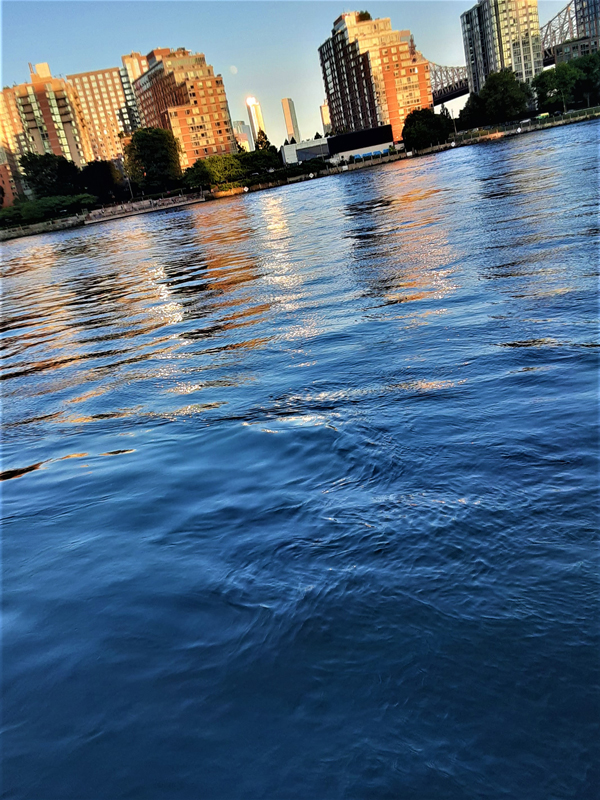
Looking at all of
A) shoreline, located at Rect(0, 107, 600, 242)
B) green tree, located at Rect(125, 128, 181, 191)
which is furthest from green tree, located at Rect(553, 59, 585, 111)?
green tree, located at Rect(125, 128, 181, 191)

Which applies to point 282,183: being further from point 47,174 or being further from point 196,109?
point 196,109

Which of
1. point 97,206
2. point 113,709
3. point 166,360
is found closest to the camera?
point 113,709

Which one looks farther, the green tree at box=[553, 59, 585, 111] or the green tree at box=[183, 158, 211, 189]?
the green tree at box=[553, 59, 585, 111]

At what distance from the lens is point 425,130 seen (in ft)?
428

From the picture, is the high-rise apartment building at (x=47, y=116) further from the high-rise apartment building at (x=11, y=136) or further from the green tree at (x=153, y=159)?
the green tree at (x=153, y=159)

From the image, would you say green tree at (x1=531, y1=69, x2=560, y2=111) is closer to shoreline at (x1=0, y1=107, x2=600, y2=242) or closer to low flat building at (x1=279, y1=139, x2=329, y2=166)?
shoreline at (x1=0, y1=107, x2=600, y2=242)

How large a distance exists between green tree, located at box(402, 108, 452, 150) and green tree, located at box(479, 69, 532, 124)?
1286 cm

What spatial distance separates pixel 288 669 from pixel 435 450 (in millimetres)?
2210

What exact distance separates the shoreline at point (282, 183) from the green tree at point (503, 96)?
3.47 meters

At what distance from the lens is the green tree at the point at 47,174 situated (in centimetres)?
13038

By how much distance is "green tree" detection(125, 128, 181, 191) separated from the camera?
133m

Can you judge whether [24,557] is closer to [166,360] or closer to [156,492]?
[156,492]

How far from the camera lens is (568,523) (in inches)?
135

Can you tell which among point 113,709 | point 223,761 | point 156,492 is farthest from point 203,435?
point 223,761
